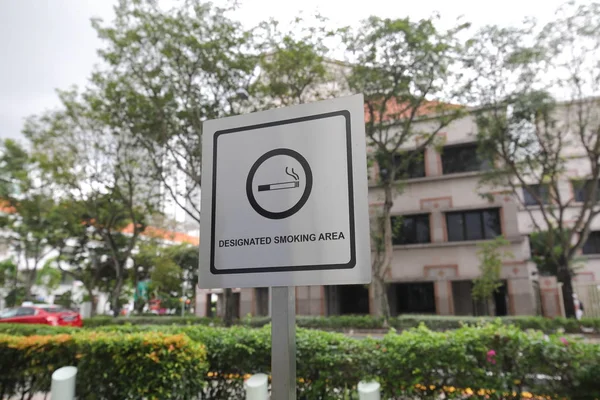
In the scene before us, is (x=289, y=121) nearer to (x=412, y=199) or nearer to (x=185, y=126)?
(x=185, y=126)

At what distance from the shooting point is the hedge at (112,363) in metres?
3.54

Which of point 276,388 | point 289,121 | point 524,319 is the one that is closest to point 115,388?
point 276,388

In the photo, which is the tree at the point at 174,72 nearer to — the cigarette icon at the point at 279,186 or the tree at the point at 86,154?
the tree at the point at 86,154

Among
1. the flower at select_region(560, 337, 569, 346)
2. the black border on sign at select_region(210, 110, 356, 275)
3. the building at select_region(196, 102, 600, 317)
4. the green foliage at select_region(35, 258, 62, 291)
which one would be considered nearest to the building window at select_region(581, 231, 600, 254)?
the building at select_region(196, 102, 600, 317)

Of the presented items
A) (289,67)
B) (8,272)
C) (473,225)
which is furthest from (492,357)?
(8,272)

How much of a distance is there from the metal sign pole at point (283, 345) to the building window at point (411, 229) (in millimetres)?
20303

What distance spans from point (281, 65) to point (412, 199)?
11805mm

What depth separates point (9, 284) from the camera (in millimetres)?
31344

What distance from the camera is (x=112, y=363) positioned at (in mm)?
3746

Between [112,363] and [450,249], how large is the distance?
18.8m

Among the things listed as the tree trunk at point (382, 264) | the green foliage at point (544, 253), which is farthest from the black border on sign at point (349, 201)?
the green foliage at point (544, 253)

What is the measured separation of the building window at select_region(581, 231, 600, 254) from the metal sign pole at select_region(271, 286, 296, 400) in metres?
27.4

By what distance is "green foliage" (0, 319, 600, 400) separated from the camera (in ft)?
11.1

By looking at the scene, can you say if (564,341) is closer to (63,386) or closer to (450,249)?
(63,386)
